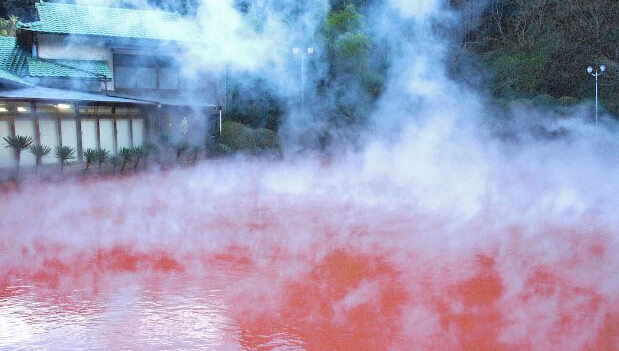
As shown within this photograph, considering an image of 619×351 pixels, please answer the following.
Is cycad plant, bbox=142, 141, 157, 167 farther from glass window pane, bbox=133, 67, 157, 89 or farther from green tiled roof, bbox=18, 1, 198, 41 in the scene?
green tiled roof, bbox=18, 1, 198, 41

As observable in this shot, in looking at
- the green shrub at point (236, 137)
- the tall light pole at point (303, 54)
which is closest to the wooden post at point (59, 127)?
the green shrub at point (236, 137)

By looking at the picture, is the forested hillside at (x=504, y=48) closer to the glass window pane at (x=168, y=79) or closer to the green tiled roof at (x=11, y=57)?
the glass window pane at (x=168, y=79)

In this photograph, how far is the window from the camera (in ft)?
59.0

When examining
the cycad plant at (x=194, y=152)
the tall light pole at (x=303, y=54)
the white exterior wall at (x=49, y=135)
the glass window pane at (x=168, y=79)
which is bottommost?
the cycad plant at (x=194, y=152)

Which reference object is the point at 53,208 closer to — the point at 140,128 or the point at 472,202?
the point at 472,202

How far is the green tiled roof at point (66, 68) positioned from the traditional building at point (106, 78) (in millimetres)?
27

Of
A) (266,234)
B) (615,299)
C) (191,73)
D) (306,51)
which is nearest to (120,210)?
(266,234)

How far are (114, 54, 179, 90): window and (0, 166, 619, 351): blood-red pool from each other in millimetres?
9919

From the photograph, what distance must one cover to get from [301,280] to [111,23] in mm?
15113

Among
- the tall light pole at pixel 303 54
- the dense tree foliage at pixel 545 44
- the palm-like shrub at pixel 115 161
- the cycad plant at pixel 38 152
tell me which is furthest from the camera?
the dense tree foliage at pixel 545 44

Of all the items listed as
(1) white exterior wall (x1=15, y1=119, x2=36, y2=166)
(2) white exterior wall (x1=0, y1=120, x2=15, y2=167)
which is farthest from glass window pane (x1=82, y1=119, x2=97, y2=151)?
(2) white exterior wall (x1=0, y1=120, x2=15, y2=167)

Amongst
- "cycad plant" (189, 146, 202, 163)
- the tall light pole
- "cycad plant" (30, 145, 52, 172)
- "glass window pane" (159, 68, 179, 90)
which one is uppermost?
the tall light pole

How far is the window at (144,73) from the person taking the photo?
18.0 m

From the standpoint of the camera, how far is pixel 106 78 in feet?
55.6
